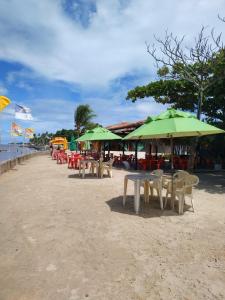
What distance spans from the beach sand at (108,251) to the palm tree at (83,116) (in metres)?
43.3

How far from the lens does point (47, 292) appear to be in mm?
3285

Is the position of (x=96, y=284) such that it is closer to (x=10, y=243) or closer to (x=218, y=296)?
(x=218, y=296)

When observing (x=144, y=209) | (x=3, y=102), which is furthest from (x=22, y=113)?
(x=144, y=209)

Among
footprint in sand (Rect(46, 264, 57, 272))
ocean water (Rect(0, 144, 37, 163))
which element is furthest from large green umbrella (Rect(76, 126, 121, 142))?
footprint in sand (Rect(46, 264, 57, 272))

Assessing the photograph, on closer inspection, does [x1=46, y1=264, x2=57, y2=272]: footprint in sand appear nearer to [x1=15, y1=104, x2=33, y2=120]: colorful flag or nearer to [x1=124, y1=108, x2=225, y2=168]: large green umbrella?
[x1=124, y1=108, x2=225, y2=168]: large green umbrella

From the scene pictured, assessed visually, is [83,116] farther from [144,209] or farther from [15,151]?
[144,209]

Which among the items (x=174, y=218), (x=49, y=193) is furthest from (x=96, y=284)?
(x=49, y=193)

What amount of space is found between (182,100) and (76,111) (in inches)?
1412

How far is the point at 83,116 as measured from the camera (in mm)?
50438

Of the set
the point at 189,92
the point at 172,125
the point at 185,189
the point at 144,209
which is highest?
the point at 189,92

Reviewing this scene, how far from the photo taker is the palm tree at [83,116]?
50344 mm

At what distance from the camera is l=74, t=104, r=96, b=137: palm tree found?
5034 centimetres

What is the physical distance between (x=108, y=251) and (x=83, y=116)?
46854mm

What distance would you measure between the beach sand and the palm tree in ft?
142
